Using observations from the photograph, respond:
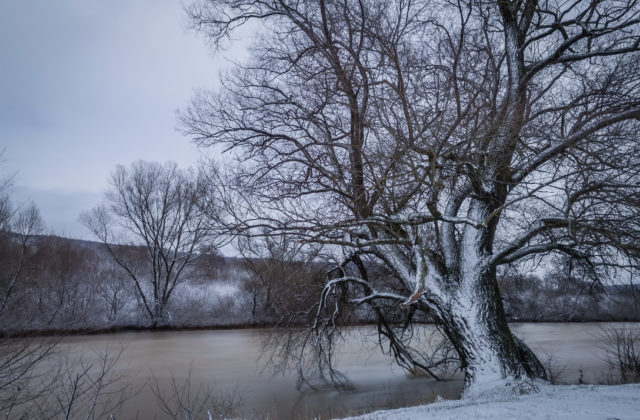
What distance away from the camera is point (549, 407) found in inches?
176

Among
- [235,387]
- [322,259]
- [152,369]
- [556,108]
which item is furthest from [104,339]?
[556,108]

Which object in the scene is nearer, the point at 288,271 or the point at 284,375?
the point at 288,271

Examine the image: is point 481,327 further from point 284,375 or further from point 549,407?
point 284,375

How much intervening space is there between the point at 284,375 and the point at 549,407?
8041 mm

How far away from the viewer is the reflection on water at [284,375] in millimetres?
8445

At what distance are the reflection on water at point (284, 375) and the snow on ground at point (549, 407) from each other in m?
2.50

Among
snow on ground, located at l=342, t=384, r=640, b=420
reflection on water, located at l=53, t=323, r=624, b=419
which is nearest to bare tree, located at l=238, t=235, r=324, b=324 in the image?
reflection on water, located at l=53, t=323, r=624, b=419

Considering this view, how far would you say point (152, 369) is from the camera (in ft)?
40.7

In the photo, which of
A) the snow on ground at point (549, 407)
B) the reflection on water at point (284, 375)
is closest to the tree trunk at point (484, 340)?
the snow on ground at point (549, 407)

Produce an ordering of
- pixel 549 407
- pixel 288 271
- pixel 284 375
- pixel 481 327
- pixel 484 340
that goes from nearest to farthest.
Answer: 1. pixel 549 407
2. pixel 484 340
3. pixel 481 327
4. pixel 288 271
5. pixel 284 375

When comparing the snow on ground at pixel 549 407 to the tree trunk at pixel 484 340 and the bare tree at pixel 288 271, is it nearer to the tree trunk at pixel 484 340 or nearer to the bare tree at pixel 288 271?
the tree trunk at pixel 484 340

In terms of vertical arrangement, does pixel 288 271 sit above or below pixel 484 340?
above

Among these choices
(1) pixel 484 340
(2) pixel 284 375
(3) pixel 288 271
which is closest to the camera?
(1) pixel 484 340

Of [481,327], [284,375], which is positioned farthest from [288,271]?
[284,375]
